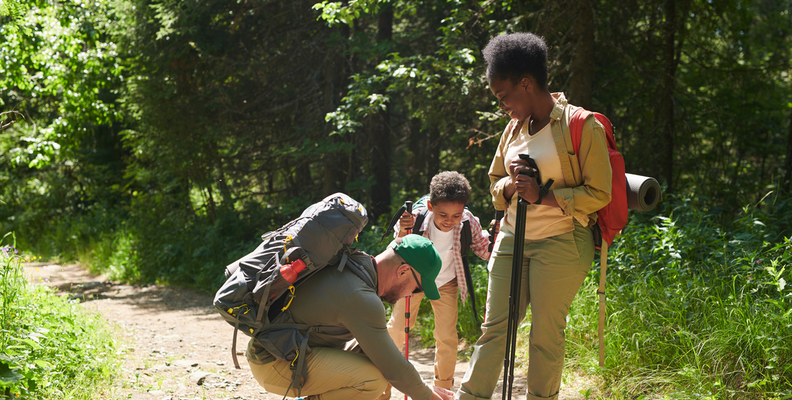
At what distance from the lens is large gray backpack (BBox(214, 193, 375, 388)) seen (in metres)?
2.36

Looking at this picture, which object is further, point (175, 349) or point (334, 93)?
point (334, 93)

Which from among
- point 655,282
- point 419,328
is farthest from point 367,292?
point 419,328

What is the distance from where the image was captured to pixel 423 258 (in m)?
2.54

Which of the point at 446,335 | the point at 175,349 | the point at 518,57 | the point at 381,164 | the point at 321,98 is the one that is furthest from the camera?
the point at 381,164

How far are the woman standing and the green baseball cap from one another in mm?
475

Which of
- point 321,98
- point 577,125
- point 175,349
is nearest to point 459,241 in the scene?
point 577,125

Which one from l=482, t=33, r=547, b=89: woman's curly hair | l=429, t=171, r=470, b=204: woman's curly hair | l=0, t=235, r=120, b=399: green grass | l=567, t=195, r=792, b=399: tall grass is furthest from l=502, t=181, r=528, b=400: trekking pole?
l=0, t=235, r=120, b=399: green grass

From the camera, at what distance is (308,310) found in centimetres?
248

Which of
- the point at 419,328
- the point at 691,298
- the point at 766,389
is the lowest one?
the point at 419,328

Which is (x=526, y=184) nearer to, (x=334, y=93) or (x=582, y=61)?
(x=582, y=61)

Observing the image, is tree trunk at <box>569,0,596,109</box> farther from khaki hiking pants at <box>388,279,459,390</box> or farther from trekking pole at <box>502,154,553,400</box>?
trekking pole at <box>502,154,553,400</box>

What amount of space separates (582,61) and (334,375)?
514 centimetres

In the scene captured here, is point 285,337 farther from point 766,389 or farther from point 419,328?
point 419,328

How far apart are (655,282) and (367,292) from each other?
2.93 m
